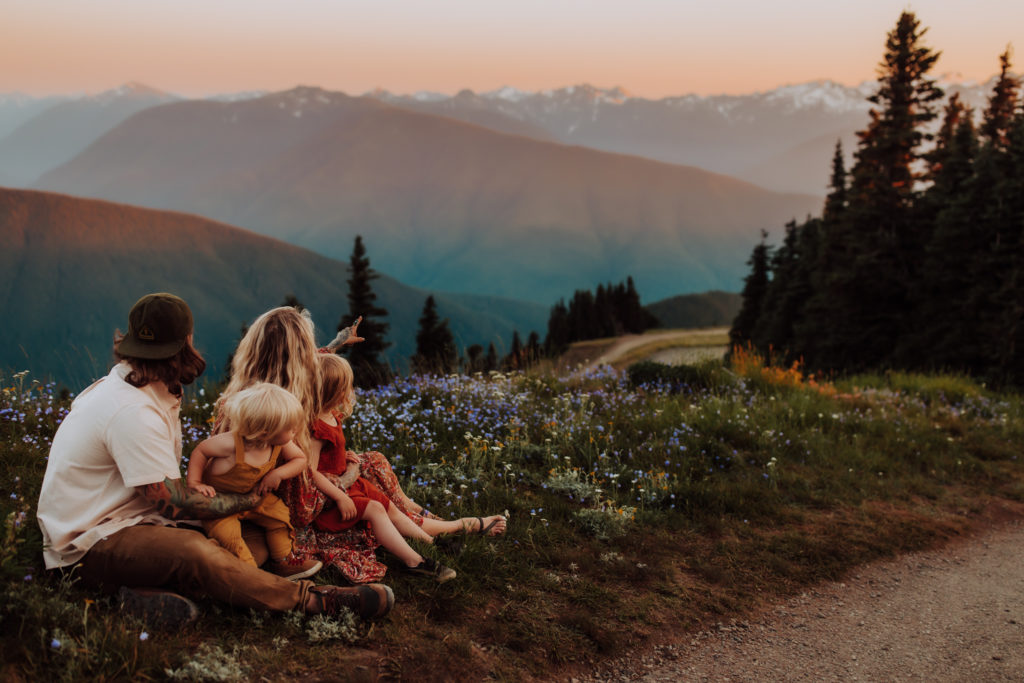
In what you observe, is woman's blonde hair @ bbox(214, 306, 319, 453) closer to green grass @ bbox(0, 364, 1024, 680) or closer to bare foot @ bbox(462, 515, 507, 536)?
green grass @ bbox(0, 364, 1024, 680)

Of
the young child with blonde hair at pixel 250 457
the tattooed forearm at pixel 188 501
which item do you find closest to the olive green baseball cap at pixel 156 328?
the young child with blonde hair at pixel 250 457


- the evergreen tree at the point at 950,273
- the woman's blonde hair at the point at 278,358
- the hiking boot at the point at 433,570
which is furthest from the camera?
the evergreen tree at the point at 950,273

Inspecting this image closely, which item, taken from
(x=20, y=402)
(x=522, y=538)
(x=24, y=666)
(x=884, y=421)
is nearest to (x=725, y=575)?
(x=522, y=538)

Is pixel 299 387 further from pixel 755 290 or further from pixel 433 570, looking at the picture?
pixel 755 290

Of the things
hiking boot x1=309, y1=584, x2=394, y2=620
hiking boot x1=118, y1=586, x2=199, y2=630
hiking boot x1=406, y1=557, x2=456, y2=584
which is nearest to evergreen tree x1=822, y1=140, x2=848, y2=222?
hiking boot x1=406, y1=557, x2=456, y2=584

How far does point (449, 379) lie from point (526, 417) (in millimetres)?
1691

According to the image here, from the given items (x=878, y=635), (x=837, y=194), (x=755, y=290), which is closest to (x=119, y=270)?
(x=755, y=290)

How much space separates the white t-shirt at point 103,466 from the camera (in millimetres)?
3646

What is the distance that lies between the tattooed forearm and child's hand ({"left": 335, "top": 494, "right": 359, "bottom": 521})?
63 cm

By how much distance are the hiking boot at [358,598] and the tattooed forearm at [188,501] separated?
0.71 meters

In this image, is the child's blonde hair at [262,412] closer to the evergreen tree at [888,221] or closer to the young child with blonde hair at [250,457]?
the young child with blonde hair at [250,457]

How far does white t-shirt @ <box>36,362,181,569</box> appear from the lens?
365 cm

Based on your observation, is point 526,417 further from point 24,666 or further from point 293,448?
point 24,666

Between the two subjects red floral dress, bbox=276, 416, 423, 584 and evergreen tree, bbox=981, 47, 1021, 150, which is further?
evergreen tree, bbox=981, 47, 1021, 150
